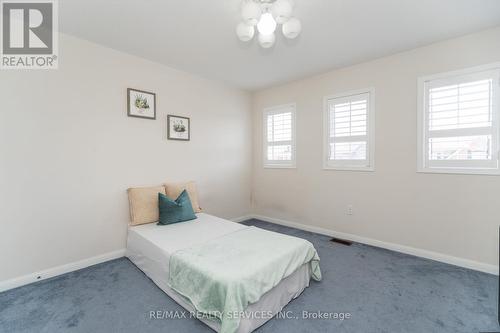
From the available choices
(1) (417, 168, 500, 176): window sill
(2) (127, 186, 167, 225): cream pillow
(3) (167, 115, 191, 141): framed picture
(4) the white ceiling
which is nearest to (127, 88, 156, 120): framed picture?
(3) (167, 115, 191, 141): framed picture

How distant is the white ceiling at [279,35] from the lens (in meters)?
2.10

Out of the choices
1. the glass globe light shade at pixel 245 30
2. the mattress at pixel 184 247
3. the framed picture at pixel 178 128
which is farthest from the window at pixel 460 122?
the framed picture at pixel 178 128

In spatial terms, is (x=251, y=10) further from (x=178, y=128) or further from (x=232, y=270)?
(x=178, y=128)

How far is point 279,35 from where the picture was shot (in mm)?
2602

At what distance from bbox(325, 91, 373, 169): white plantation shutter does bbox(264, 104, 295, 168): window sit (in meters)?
0.66

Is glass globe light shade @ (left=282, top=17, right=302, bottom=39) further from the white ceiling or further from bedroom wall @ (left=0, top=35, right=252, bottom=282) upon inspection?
bedroom wall @ (left=0, top=35, right=252, bottom=282)

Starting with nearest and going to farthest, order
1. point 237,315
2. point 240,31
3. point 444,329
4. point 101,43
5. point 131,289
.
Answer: point 237,315 < point 444,329 < point 240,31 < point 131,289 < point 101,43

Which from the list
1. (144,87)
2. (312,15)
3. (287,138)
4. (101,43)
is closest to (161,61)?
(144,87)

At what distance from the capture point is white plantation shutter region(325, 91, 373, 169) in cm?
327

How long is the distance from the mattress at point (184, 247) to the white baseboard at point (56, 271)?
7.6 inches

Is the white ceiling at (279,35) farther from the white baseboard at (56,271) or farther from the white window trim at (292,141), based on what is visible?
the white baseboard at (56,271)

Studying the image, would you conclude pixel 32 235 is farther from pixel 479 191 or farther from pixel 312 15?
pixel 479 191

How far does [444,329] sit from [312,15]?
277 centimetres

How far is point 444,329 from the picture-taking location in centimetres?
171
